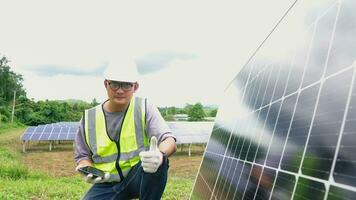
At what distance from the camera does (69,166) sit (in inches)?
1034

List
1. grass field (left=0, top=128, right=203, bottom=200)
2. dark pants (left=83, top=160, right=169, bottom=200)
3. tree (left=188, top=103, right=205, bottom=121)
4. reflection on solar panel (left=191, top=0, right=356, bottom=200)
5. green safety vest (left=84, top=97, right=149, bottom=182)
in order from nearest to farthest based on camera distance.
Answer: reflection on solar panel (left=191, top=0, right=356, bottom=200), dark pants (left=83, top=160, right=169, bottom=200), green safety vest (left=84, top=97, right=149, bottom=182), grass field (left=0, top=128, right=203, bottom=200), tree (left=188, top=103, right=205, bottom=121)

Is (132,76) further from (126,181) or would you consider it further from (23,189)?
(23,189)

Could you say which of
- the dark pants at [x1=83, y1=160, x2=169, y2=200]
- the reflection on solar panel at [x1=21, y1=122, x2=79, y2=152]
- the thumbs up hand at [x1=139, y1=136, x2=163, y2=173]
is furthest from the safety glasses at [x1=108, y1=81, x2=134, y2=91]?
the reflection on solar panel at [x1=21, y1=122, x2=79, y2=152]

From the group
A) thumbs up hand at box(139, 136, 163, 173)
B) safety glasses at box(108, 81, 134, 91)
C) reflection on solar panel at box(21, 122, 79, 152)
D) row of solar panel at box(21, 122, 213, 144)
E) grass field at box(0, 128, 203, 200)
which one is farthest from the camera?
reflection on solar panel at box(21, 122, 79, 152)

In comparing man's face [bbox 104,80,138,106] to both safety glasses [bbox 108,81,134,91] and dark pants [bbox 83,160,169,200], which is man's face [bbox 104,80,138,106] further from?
dark pants [bbox 83,160,169,200]

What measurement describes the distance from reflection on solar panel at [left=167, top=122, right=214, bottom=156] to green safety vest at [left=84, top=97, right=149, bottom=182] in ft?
97.2

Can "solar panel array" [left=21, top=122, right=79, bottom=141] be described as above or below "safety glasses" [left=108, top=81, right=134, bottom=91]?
below

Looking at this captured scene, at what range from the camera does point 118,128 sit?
4.87 meters

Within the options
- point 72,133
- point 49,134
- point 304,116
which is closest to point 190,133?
point 72,133

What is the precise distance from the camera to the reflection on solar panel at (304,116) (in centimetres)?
225

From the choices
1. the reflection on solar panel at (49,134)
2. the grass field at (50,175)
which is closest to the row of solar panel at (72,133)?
the reflection on solar panel at (49,134)

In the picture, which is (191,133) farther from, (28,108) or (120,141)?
(28,108)

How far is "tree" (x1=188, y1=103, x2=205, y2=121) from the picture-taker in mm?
75863

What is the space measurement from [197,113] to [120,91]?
238ft
